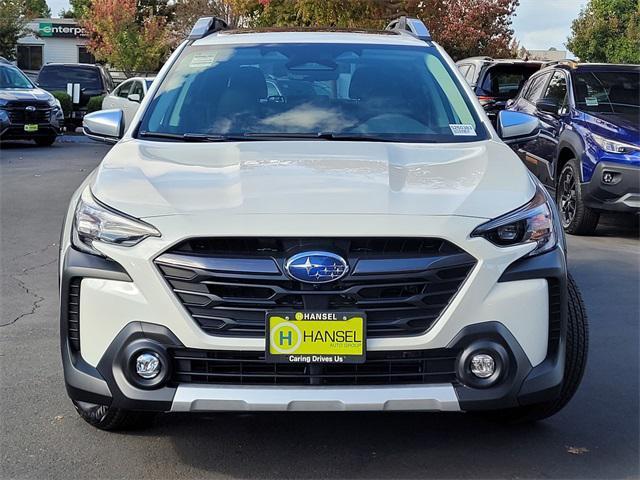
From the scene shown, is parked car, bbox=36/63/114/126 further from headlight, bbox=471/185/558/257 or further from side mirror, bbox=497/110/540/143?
headlight, bbox=471/185/558/257

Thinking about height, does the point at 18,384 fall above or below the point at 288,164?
below

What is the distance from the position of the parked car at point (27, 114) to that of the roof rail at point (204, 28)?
12.1 metres

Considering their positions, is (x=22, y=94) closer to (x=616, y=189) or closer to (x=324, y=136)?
(x=616, y=189)

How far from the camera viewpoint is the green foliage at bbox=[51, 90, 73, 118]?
21.5 metres

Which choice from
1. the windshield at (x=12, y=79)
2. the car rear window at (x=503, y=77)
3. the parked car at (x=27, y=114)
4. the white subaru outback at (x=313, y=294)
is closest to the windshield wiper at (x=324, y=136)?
the white subaru outback at (x=313, y=294)

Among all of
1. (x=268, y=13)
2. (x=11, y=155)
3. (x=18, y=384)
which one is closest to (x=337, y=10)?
(x=268, y=13)

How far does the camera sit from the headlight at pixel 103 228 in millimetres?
3334

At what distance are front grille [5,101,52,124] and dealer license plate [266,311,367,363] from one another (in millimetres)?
14830

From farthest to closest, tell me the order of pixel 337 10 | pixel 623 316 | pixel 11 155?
pixel 337 10, pixel 11 155, pixel 623 316

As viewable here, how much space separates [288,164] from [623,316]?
10.8 ft

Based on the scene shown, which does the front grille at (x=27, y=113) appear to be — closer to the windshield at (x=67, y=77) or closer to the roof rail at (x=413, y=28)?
the windshield at (x=67, y=77)

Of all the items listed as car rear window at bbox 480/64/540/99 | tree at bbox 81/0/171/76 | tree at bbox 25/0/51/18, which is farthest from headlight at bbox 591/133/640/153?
tree at bbox 25/0/51/18

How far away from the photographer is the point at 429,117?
180 inches

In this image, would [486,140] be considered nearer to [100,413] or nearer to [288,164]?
[288,164]
